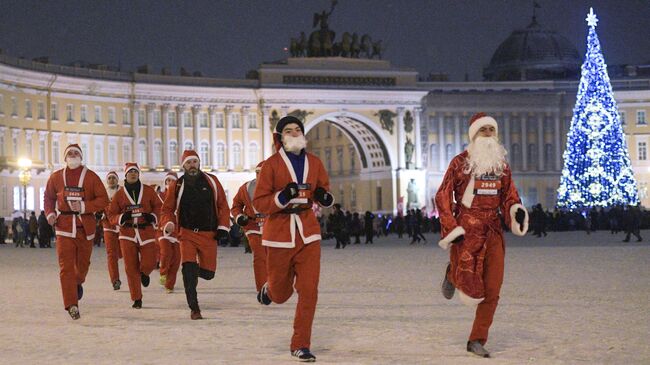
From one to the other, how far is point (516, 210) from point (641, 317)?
3356 mm

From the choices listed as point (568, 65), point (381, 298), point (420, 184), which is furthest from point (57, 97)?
point (381, 298)

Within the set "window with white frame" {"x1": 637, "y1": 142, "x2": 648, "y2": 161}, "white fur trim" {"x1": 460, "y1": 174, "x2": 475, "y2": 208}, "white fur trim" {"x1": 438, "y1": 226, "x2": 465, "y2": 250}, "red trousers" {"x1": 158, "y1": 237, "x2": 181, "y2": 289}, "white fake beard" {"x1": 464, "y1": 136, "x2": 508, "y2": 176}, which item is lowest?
"red trousers" {"x1": 158, "y1": 237, "x2": 181, "y2": 289}

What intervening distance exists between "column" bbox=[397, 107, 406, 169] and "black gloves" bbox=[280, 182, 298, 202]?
3065 inches

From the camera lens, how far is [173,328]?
13.7 metres

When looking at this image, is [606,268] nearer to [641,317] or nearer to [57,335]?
[641,317]

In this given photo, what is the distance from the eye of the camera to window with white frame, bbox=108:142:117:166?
273 feet

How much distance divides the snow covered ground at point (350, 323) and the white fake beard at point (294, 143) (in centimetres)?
167

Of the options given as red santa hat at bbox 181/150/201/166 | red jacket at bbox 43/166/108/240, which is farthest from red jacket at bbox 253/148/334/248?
red jacket at bbox 43/166/108/240

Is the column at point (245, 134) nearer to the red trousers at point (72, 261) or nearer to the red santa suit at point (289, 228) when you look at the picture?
the red trousers at point (72, 261)

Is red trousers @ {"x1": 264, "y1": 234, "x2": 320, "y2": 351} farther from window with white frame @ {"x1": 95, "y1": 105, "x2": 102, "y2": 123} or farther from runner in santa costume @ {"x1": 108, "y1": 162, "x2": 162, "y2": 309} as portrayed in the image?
window with white frame @ {"x1": 95, "y1": 105, "x2": 102, "y2": 123}

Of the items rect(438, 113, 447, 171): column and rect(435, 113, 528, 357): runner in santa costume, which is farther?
rect(438, 113, 447, 171): column

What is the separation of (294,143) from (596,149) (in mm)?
51088

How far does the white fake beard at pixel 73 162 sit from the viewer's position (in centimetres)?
1588

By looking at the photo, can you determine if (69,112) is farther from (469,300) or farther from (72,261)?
(469,300)
